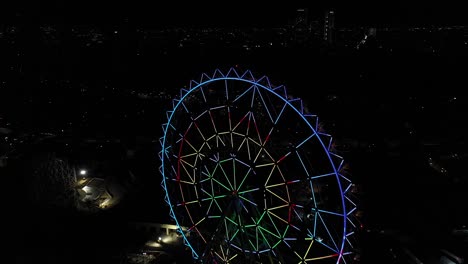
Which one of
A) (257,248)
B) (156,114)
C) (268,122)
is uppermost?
(268,122)

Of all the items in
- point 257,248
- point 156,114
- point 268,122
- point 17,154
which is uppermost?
point 268,122

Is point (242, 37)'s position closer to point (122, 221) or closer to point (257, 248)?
point (122, 221)

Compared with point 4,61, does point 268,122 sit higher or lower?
higher

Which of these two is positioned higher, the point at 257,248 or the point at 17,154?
the point at 257,248

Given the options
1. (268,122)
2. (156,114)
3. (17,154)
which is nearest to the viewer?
(268,122)

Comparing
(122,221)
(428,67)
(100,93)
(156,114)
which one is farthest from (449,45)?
(122,221)

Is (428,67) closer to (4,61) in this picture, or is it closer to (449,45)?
(449,45)

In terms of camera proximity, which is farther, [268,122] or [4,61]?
[4,61]

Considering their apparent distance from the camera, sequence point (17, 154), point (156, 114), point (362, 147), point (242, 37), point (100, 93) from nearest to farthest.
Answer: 1. point (17, 154)
2. point (362, 147)
3. point (156, 114)
4. point (100, 93)
5. point (242, 37)

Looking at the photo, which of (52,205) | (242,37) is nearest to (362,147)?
(52,205)
